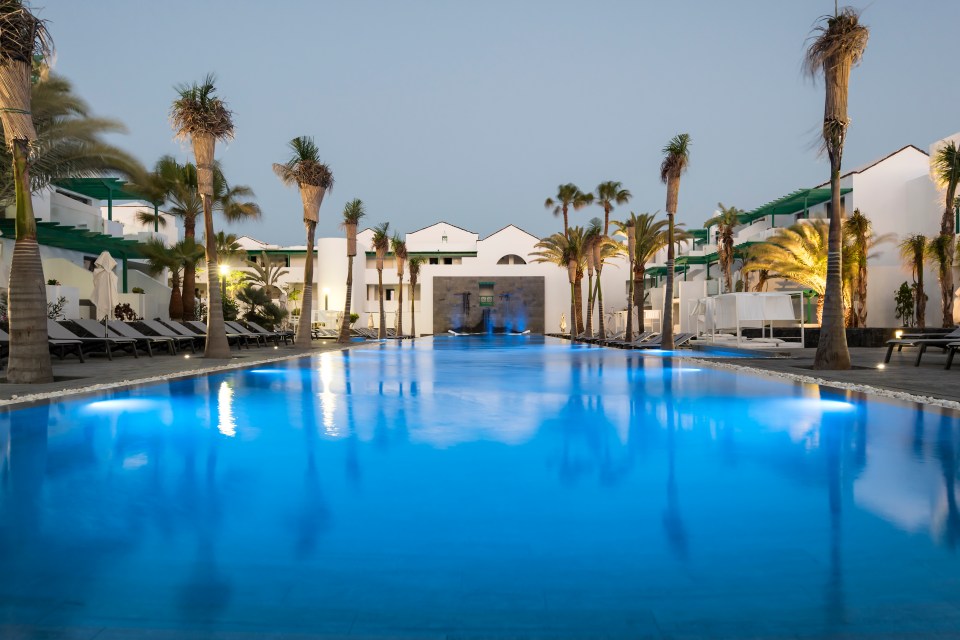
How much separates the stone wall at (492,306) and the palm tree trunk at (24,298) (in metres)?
45.1

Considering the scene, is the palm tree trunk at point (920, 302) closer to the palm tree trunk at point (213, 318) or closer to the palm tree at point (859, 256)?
the palm tree at point (859, 256)

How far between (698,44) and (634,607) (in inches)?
2014

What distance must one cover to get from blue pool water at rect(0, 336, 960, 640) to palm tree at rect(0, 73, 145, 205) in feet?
49.4

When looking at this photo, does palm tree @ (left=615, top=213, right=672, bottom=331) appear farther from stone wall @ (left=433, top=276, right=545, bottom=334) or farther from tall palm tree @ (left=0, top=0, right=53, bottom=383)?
tall palm tree @ (left=0, top=0, right=53, bottom=383)

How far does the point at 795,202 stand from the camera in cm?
3762

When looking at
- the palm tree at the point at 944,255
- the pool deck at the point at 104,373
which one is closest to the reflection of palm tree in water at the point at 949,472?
the pool deck at the point at 104,373

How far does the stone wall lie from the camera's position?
5562 centimetres

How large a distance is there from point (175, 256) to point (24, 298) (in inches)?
724

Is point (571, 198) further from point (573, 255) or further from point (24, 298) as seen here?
point (24, 298)

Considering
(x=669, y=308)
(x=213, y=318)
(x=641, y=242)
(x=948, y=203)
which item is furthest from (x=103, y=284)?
(x=948, y=203)

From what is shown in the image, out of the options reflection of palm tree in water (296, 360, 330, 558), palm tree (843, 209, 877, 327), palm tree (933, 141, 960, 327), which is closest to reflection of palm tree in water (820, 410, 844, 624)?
reflection of palm tree in water (296, 360, 330, 558)

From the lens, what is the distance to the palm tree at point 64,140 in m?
19.2

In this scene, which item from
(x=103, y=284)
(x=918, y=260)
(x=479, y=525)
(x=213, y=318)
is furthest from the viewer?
(x=918, y=260)

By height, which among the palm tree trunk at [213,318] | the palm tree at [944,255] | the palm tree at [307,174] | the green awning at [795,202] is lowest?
the palm tree trunk at [213,318]
